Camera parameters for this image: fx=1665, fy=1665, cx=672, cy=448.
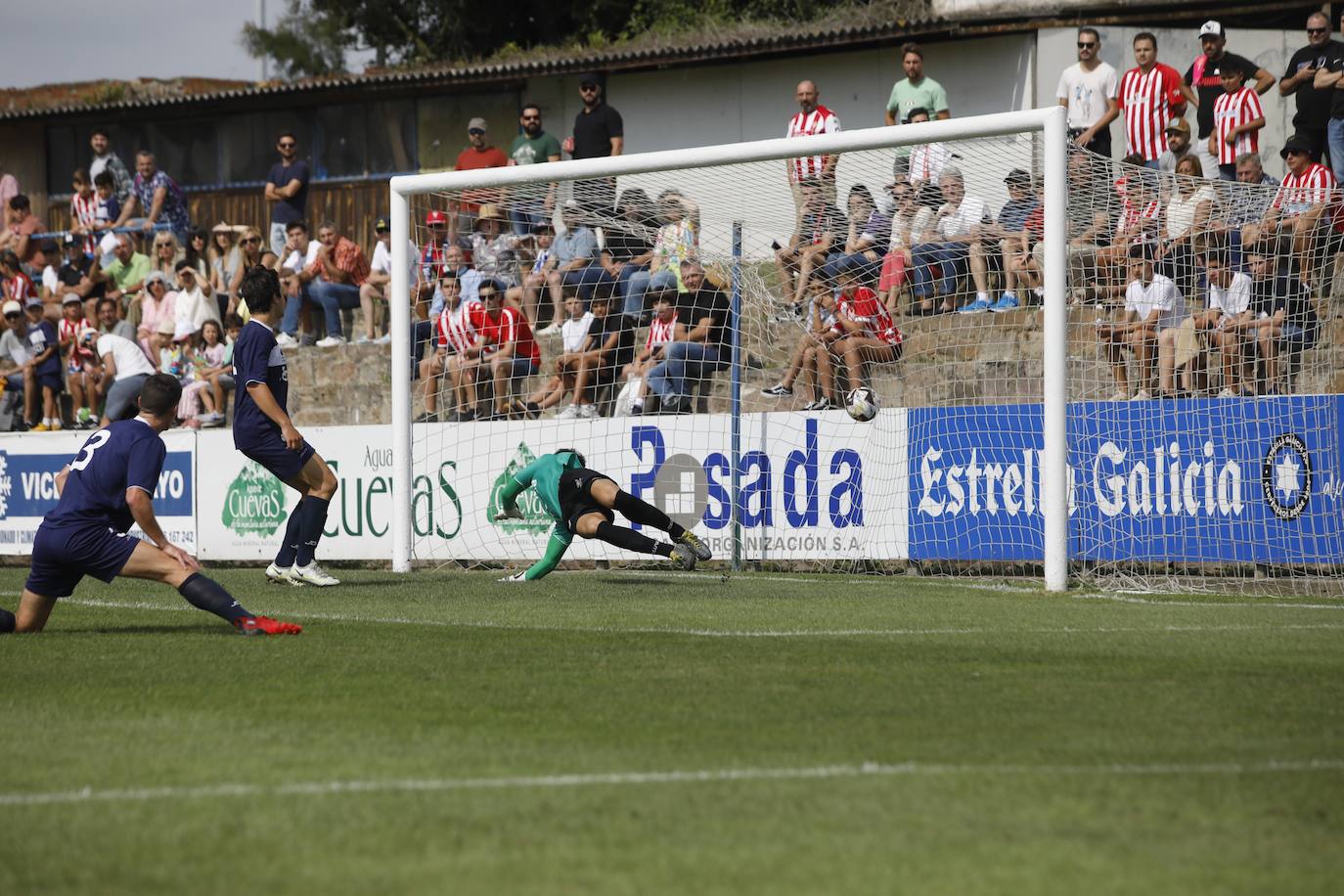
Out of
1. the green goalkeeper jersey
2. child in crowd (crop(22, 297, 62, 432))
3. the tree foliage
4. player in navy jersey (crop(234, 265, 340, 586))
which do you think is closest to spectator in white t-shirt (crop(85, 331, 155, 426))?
child in crowd (crop(22, 297, 62, 432))

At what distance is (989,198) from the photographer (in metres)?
14.3

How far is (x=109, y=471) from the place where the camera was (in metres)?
8.73

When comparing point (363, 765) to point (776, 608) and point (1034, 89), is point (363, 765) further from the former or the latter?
point (1034, 89)

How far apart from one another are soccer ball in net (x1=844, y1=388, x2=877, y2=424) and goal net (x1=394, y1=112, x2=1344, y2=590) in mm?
190

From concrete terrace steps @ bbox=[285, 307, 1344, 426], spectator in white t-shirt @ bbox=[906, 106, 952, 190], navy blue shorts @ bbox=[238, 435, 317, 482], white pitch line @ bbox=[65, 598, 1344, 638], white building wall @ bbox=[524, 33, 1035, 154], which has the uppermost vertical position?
white building wall @ bbox=[524, 33, 1035, 154]

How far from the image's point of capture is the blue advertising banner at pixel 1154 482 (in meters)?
12.5

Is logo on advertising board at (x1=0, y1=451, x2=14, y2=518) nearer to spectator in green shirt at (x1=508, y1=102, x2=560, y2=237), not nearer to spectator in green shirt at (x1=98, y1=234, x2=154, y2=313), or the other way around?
spectator in green shirt at (x1=98, y1=234, x2=154, y2=313)

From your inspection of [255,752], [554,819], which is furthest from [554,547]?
[554,819]

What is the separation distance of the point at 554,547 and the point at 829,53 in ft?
43.8

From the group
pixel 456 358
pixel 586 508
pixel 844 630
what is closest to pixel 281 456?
pixel 586 508

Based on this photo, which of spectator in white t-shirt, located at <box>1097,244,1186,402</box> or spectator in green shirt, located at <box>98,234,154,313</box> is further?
spectator in green shirt, located at <box>98,234,154,313</box>

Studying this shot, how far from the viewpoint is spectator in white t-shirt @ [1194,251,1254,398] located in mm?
13281

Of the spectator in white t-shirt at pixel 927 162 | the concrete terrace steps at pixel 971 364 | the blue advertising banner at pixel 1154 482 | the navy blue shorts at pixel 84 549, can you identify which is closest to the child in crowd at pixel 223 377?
the concrete terrace steps at pixel 971 364

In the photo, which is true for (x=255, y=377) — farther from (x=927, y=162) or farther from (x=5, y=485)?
(x=5, y=485)
